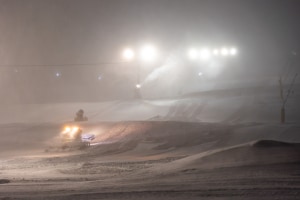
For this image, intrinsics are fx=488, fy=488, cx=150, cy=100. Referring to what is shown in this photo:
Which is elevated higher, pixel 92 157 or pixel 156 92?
pixel 156 92

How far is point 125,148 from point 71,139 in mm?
4011

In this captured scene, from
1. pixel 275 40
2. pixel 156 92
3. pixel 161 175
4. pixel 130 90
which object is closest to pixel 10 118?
pixel 156 92

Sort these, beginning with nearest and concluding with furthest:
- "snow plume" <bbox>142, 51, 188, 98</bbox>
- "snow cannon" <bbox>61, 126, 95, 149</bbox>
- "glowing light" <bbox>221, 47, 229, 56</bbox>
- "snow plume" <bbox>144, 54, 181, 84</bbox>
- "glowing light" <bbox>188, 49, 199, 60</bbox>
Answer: "snow cannon" <bbox>61, 126, 95, 149</bbox> → "snow plume" <bbox>142, 51, 188, 98</bbox> → "snow plume" <bbox>144, 54, 181, 84</bbox> → "glowing light" <bbox>188, 49, 199, 60</bbox> → "glowing light" <bbox>221, 47, 229, 56</bbox>

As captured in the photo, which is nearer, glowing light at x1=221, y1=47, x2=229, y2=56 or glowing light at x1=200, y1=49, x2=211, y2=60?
glowing light at x1=200, y1=49, x2=211, y2=60

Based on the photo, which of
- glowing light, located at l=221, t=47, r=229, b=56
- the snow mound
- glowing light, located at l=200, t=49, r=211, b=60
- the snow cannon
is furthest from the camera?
glowing light, located at l=221, t=47, r=229, b=56

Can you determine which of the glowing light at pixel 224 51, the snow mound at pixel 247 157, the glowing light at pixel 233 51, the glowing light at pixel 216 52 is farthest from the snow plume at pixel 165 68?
the snow mound at pixel 247 157

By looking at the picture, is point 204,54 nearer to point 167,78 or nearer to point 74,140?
point 167,78

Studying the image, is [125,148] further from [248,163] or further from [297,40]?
[297,40]

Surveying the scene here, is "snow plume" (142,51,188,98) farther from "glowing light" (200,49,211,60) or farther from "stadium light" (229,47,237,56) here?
"stadium light" (229,47,237,56)

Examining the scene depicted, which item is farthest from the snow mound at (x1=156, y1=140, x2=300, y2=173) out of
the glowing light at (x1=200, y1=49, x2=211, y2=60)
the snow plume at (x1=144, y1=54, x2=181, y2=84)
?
the glowing light at (x1=200, y1=49, x2=211, y2=60)

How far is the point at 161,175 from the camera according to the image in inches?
541

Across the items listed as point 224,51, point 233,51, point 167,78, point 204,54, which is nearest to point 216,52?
point 224,51

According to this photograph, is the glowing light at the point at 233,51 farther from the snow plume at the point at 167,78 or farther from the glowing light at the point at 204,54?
the snow plume at the point at 167,78

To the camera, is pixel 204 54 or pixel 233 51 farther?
pixel 233 51
